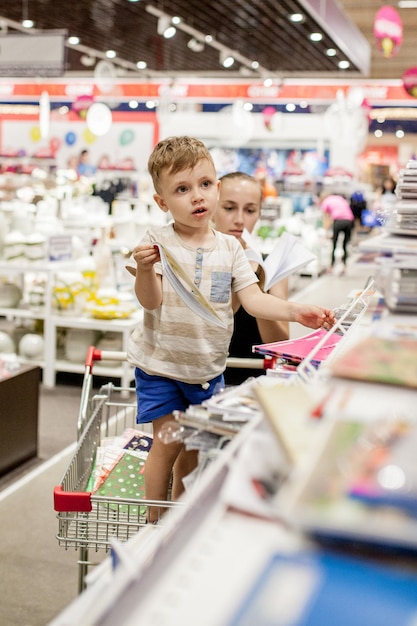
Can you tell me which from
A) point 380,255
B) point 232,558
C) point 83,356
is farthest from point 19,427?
point 232,558

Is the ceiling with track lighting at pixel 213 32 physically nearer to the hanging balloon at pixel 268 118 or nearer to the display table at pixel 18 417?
the hanging balloon at pixel 268 118

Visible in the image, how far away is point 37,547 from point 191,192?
2.25 metres

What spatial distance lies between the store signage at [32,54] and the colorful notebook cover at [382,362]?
371 inches

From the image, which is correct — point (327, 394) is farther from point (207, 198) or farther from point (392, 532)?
point (207, 198)

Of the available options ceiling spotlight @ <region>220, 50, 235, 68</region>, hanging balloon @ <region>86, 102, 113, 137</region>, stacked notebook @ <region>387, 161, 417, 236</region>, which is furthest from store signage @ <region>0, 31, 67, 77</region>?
stacked notebook @ <region>387, 161, 417, 236</region>

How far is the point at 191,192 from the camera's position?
6.49ft

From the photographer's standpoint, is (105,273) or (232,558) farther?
(105,273)

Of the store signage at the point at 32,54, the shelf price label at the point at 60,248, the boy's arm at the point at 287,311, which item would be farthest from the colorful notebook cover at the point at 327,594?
the store signage at the point at 32,54

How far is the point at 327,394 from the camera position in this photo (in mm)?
1013

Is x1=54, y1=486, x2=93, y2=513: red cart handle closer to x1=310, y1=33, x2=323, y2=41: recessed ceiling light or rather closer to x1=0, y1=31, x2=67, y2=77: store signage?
x1=0, y1=31, x2=67, y2=77: store signage

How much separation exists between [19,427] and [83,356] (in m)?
1.98

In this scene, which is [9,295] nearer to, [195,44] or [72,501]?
[72,501]

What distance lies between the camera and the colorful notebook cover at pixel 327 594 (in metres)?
0.71

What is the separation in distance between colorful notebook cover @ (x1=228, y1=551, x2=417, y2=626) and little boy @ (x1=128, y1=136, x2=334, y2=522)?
114 cm
